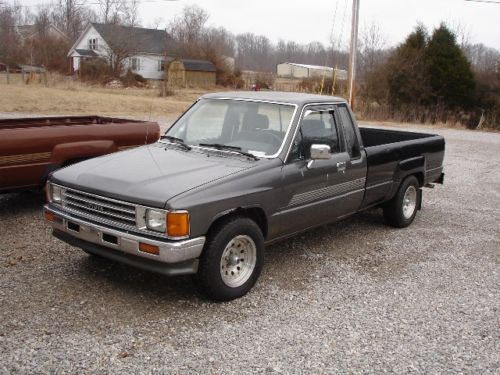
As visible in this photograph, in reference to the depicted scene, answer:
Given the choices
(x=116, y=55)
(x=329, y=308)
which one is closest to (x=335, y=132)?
(x=329, y=308)

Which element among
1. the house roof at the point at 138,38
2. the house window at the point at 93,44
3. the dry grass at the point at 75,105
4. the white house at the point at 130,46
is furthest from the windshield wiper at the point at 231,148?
the house window at the point at 93,44

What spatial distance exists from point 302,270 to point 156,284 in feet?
5.16

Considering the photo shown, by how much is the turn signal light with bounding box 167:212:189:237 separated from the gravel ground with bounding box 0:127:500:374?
0.75 meters

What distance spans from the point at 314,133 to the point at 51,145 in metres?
3.56

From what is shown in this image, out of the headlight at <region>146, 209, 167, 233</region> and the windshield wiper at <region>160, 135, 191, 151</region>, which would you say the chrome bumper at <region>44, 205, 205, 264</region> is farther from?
the windshield wiper at <region>160, 135, 191, 151</region>

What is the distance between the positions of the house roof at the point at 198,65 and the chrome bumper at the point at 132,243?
52.7 meters

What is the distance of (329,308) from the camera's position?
4.81m

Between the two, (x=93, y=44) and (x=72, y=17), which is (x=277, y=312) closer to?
(x=93, y=44)

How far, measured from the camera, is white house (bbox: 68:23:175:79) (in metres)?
55.6

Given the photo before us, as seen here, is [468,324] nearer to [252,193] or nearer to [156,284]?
[252,193]

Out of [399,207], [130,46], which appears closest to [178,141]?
[399,207]

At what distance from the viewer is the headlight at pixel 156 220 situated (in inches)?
167

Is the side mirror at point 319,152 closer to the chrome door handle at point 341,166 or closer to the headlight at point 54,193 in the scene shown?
the chrome door handle at point 341,166

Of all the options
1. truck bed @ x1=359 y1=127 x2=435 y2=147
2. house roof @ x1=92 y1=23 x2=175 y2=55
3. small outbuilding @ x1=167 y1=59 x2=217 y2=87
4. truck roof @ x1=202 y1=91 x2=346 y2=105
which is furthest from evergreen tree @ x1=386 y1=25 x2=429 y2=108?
house roof @ x1=92 y1=23 x2=175 y2=55
